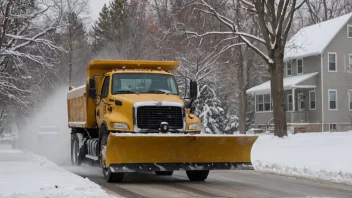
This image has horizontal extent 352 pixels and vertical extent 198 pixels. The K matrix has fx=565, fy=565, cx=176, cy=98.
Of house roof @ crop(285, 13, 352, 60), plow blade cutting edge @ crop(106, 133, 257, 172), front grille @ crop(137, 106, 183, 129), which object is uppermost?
house roof @ crop(285, 13, 352, 60)

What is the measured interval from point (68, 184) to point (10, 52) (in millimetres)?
18040

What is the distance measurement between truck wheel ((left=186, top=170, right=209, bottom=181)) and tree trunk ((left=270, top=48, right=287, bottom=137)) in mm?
14657

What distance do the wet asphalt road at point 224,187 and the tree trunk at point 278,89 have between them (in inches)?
509

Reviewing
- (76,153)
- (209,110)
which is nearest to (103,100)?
(76,153)

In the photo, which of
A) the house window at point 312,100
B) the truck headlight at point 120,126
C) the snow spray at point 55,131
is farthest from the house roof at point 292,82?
the truck headlight at point 120,126

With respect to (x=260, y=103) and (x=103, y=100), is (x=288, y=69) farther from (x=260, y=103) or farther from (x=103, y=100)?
(x=103, y=100)

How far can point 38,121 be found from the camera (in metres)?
31.7

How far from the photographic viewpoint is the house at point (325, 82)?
43.2 m

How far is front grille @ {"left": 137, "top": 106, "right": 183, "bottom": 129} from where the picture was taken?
13.1 metres

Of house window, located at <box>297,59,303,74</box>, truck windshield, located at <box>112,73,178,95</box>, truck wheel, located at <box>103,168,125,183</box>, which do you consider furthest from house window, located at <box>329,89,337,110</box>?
truck wheel, located at <box>103,168,125,183</box>

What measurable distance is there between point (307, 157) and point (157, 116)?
819 centimetres

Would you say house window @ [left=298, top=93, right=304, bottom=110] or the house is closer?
the house

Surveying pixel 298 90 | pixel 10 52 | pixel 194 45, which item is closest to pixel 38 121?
pixel 10 52

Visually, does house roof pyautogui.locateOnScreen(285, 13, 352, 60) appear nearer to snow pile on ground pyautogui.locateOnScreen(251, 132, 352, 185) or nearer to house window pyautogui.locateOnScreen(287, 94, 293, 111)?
house window pyautogui.locateOnScreen(287, 94, 293, 111)
